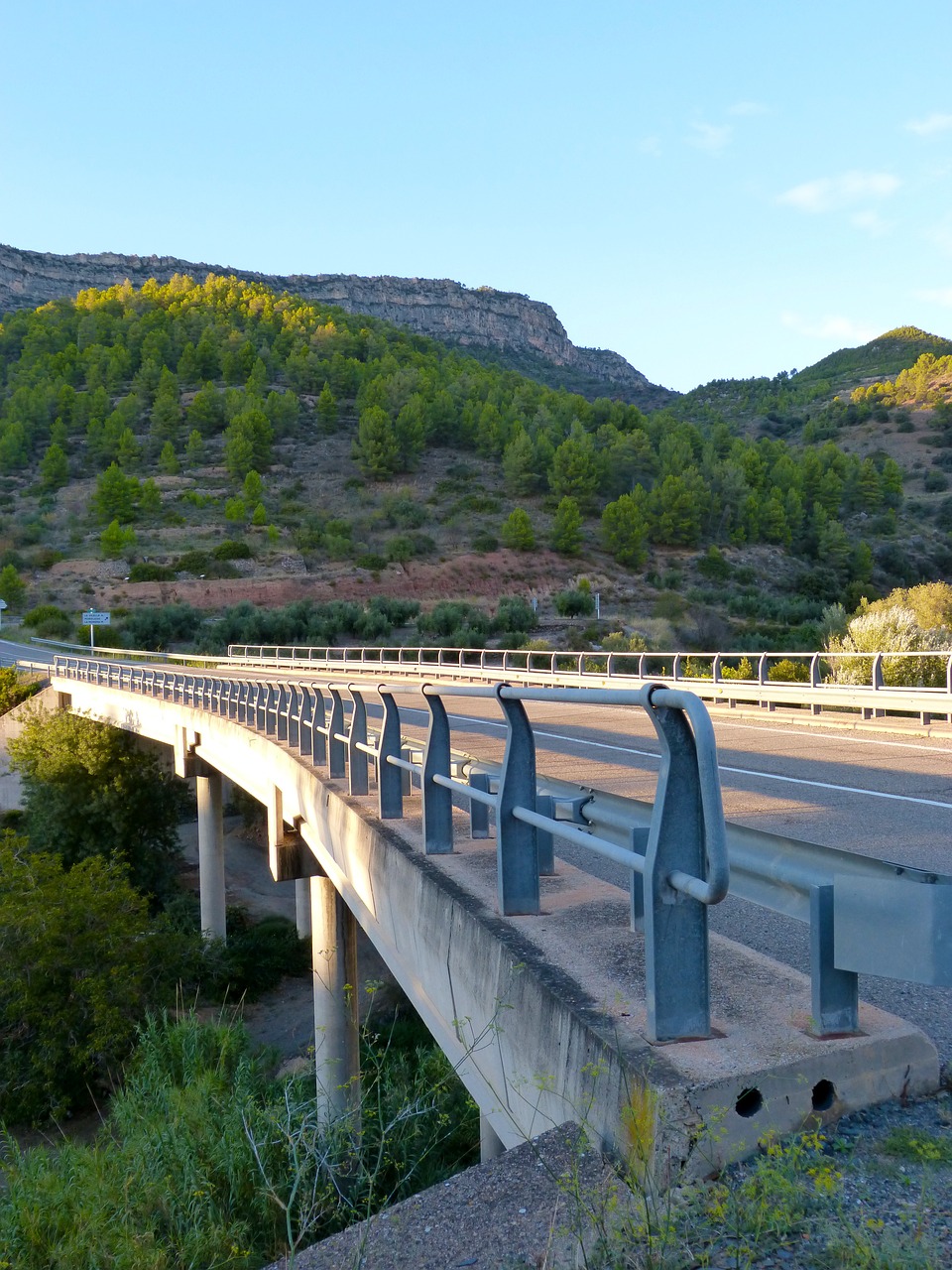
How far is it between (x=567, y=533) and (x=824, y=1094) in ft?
290

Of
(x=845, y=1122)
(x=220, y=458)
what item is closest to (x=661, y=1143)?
(x=845, y=1122)

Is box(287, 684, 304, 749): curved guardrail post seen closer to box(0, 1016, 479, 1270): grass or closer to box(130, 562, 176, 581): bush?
box(0, 1016, 479, 1270): grass

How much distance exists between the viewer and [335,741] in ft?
31.9

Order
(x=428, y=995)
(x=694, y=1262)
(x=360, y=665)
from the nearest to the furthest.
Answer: (x=694, y=1262) → (x=428, y=995) → (x=360, y=665)

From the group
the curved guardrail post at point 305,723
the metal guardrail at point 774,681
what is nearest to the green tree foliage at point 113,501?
the metal guardrail at point 774,681

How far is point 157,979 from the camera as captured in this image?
770 inches

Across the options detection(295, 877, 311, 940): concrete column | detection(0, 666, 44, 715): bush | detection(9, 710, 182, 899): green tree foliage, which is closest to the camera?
detection(295, 877, 311, 940): concrete column

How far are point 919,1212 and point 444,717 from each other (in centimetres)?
372

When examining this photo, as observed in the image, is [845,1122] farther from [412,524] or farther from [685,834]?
[412,524]

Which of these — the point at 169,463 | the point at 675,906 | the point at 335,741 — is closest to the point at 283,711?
the point at 335,741

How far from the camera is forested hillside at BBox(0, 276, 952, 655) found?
84.2 meters

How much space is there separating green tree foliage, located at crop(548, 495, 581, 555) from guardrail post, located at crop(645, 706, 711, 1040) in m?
87.9

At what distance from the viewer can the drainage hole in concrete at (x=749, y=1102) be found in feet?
8.96

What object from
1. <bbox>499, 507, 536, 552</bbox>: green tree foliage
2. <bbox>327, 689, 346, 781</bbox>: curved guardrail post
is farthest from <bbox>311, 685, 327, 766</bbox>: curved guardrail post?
<bbox>499, 507, 536, 552</bbox>: green tree foliage
